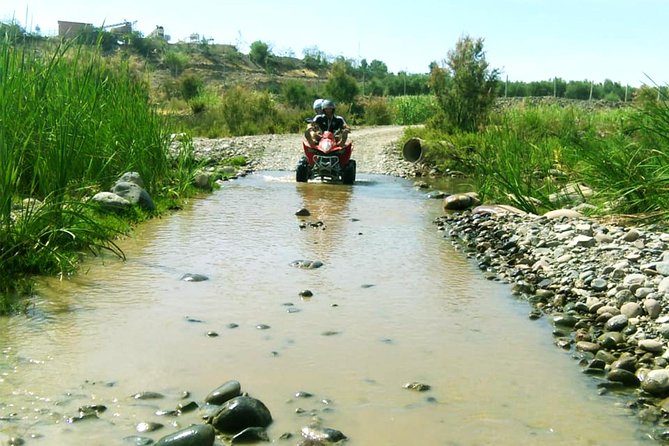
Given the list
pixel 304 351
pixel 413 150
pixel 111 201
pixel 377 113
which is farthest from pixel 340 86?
pixel 304 351

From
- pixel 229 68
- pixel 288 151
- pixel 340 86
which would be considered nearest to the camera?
pixel 288 151

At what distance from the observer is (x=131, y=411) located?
11.8 feet

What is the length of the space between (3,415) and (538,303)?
3.74 m

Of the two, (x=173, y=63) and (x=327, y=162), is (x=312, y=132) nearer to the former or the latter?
(x=327, y=162)

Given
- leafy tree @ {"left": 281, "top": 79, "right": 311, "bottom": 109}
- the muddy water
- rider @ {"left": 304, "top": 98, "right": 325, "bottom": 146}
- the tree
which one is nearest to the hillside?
leafy tree @ {"left": 281, "top": 79, "right": 311, "bottom": 109}

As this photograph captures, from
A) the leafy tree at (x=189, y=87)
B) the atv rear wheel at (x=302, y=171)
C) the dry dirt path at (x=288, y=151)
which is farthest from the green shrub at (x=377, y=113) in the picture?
the atv rear wheel at (x=302, y=171)

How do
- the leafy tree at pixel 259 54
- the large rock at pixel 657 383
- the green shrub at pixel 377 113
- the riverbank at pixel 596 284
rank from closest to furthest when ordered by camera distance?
the large rock at pixel 657 383, the riverbank at pixel 596 284, the green shrub at pixel 377 113, the leafy tree at pixel 259 54

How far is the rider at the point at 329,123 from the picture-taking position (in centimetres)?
1333

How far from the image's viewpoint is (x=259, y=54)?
212 ft

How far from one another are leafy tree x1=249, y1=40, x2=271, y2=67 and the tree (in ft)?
147

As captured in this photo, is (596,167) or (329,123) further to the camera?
(329,123)

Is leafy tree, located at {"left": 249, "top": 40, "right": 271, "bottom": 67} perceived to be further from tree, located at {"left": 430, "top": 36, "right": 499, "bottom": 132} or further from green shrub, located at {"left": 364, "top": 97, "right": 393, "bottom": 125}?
tree, located at {"left": 430, "top": 36, "right": 499, "bottom": 132}

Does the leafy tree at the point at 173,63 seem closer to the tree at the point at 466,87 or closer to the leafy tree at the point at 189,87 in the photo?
the leafy tree at the point at 189,87

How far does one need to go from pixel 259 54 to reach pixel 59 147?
5931 cm
